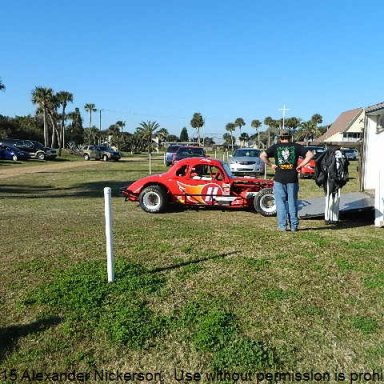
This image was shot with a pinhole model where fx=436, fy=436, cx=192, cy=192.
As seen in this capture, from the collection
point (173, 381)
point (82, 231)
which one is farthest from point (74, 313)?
point (82, 231)

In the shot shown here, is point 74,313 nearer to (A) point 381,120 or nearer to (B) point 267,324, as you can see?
(B) point 267,324

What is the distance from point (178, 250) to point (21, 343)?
2923mm

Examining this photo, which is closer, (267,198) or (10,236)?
(10,236)

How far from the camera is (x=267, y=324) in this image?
170 inches

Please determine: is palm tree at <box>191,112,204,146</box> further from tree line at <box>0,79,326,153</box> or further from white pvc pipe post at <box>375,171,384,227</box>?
white pvc pipe post at <box>375,171,384,227</box>

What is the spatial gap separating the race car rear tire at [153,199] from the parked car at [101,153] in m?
33.7

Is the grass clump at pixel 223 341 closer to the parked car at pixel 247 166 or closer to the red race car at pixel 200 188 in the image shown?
the red race car at pixel 200 188

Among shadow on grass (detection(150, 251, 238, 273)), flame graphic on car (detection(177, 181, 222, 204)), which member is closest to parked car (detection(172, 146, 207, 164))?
flame graphic on car (detection(177, 181, 222, 204))

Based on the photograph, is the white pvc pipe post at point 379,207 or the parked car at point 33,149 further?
the parked car at point 33,149

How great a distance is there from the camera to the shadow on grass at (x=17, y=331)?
3.96 m

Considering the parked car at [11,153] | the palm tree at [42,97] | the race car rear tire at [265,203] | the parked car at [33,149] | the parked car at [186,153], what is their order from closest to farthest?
the race car rear tire at [265,203], the parked car at [186,153], the parked car at [11,153], the parked car at [33,149], the palm tree at [42,97]

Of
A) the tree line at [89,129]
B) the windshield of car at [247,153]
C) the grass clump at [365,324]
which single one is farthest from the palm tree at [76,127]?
the grass clump at [365,324]

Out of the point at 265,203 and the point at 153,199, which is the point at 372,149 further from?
the point at 153,199

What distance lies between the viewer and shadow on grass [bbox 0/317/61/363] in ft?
13.0
